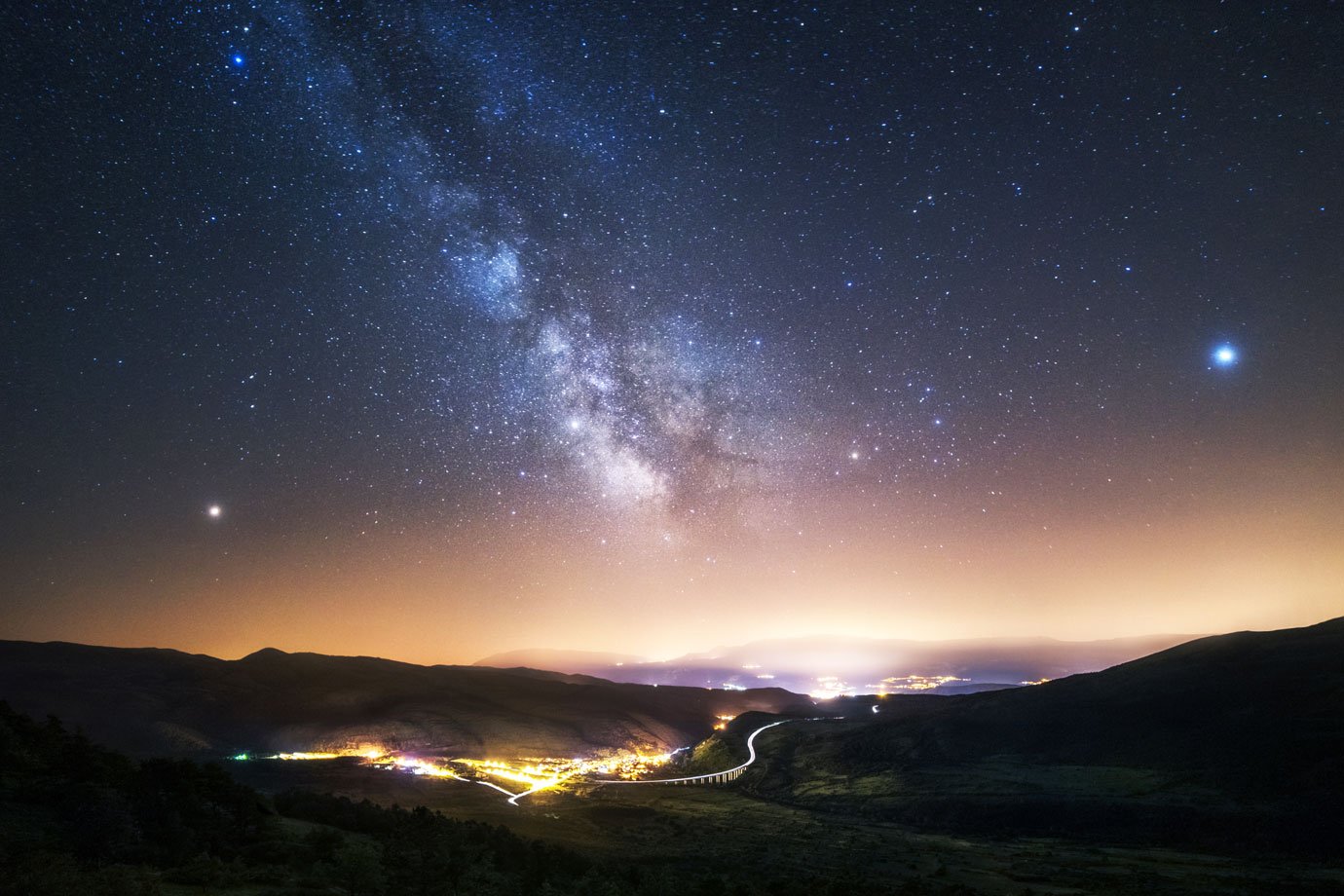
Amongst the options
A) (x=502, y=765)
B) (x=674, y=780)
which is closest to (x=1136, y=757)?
(x=674, y=780)

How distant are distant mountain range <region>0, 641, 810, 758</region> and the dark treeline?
79525 millimetres

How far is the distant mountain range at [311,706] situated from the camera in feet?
335

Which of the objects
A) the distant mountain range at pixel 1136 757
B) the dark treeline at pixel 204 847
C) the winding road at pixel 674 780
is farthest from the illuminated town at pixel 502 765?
the dark treeline at pixel 204 847

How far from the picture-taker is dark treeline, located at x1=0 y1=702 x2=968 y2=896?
→ 17406 mm

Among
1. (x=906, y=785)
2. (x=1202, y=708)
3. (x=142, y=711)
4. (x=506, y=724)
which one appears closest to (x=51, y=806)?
(x=906, y=785)

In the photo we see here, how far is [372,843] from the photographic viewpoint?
26.8m

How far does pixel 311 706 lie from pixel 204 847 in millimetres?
117438

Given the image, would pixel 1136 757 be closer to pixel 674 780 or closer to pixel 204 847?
pixel 674 780

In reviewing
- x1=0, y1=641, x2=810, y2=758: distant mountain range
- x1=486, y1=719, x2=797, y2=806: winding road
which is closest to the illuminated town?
x1=486, y1=719, x2=797, y2=806: winding road

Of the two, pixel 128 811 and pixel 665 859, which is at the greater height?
pixel 128 811

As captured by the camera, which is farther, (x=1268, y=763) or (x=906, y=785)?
(x=906, y=785)

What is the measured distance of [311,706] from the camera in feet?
397

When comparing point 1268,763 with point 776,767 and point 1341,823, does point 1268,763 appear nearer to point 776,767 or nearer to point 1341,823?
point 1341,823

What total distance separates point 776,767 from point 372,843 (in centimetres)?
6814
